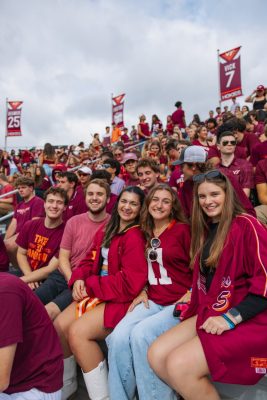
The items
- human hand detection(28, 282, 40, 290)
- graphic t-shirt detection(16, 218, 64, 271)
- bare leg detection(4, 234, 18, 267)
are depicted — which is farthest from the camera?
bare leg detection(4, 234, 18, 267)

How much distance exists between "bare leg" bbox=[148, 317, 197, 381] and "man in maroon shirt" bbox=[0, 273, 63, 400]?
59cm

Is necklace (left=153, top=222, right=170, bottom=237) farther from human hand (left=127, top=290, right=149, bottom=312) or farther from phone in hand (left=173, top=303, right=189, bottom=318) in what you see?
phone in hand (left=173, top=303, right=189, bottom=318)

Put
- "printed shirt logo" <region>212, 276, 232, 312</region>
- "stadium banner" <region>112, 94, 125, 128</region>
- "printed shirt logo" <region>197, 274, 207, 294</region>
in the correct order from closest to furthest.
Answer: "printed shirt logo" <region>212, 276, 232, 312</region> < "printed shirt logo" <region>197, 274, 207, 294</region> < "stadium banner" <region>112, 94, 125, 128</region>

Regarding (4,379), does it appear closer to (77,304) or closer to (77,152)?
(77,304)

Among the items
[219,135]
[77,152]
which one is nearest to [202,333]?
[219,135]

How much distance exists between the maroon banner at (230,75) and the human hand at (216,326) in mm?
11769

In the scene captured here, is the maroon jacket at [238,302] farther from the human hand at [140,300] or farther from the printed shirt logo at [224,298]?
the human hand at [140,300]

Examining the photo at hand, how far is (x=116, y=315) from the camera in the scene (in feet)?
9.08

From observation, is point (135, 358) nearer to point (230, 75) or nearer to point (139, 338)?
point (139, 338)

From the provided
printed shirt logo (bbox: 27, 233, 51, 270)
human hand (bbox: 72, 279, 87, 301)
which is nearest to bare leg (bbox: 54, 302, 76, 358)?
human hand (bbox: 72, 279, 87, 301)

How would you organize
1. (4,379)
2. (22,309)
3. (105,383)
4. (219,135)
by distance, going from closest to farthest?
(4,379), (22,309), (105,383), (219,135)

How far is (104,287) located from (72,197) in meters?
2.81

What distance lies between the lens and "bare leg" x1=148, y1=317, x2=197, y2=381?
2.21 metres

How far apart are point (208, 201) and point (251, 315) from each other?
32.7 inches
